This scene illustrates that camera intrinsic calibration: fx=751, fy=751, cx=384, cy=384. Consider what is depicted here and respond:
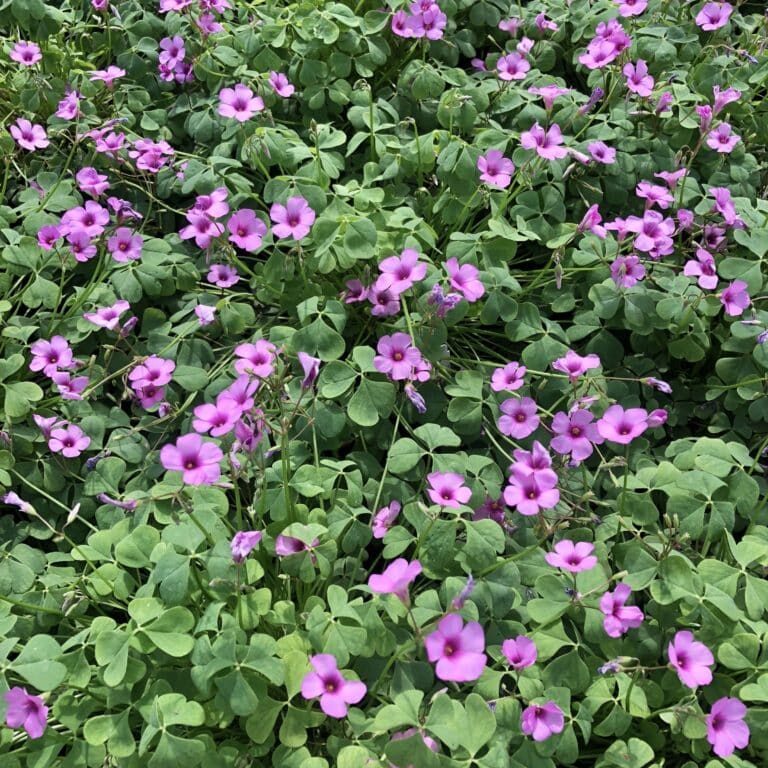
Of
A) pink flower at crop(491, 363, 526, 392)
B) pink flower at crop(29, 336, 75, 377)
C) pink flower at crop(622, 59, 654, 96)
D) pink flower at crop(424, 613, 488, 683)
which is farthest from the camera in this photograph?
pink flower at crop(622, 59, 654, 96)

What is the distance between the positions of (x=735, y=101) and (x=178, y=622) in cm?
241

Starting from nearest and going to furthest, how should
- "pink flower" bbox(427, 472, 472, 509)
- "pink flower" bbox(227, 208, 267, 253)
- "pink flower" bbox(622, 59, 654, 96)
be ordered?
"pink flower" bbox(427, 472, 472, 509)
"pink flower" bbox(227, 208, 267, 253)
"pink flower" bbox(622, 59, 654, 96)

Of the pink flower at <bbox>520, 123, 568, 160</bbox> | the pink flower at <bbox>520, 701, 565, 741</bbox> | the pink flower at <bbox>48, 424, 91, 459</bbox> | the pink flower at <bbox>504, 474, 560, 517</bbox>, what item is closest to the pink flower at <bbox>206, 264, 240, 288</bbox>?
the pink flower at <bbox>48, 424, 91, 459</bbox>

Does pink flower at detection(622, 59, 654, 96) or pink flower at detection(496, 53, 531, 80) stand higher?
pink flower at detection(622, 59, 654, 96)

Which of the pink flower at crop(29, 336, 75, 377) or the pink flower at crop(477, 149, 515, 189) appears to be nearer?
the pink flower at crop(29, 336, 75, 377)

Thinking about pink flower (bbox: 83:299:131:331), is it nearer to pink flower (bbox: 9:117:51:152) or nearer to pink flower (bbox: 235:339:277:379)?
pink flower (bbox: 235:339:277:379)

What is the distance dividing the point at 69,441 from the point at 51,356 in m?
0.27

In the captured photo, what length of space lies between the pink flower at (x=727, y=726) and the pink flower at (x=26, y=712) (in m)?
1.25

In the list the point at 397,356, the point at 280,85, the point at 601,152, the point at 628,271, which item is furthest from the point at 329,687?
the point at 280,85

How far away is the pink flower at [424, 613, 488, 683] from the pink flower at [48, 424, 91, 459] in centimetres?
108

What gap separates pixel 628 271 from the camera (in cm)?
211

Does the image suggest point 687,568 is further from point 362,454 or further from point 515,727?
point 362,454

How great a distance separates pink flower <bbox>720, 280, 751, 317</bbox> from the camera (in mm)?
2053

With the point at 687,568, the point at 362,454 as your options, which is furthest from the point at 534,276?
the point at 687,568
